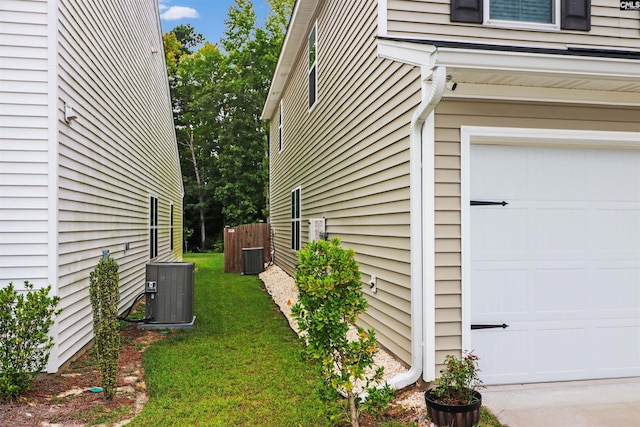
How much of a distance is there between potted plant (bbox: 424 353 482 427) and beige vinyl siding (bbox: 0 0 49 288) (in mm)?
3544

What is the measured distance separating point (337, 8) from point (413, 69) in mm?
3217

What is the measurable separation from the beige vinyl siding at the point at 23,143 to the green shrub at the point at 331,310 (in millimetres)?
2709

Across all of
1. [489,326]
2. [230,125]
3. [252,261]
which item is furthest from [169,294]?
[230,125]

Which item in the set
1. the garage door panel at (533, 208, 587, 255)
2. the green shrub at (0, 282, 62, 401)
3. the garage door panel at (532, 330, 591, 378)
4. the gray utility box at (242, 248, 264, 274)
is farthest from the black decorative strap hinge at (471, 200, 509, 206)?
the gray utility box at (242, 248, 264, 274)

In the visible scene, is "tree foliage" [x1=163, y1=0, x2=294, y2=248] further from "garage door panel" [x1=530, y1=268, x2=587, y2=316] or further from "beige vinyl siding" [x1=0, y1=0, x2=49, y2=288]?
"garage door panel" [x1=530, y1=268, x2=587, y2=316]

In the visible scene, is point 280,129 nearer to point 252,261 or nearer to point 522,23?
point 252,261

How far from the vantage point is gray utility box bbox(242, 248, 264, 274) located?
48.0 ft

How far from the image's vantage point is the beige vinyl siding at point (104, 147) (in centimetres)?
521

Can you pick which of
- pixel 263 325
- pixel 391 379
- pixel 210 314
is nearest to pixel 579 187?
pixel 391 379

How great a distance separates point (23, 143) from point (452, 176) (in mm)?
3798

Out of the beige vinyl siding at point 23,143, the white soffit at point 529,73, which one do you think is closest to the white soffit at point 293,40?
the white soffit at point 529,73

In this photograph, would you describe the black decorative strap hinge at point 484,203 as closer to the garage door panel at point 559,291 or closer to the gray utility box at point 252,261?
the garage door panel at point 559,291

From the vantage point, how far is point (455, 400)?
3.50 meters

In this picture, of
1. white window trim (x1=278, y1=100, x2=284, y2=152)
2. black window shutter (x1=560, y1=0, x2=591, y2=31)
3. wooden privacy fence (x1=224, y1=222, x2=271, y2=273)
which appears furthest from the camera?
wooden privacy fence (x1=224, y1=222, x2=271, y2=273)
